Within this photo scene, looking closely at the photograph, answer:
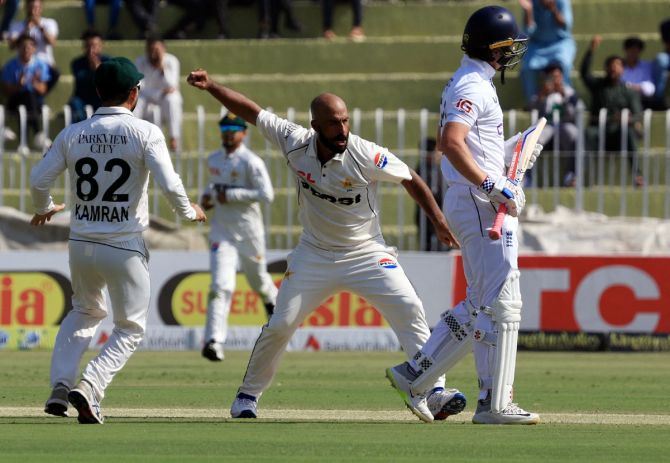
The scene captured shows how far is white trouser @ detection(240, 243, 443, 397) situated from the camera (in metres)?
9.27

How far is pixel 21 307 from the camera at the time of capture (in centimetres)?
1736

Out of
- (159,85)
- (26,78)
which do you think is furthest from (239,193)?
(26,78)

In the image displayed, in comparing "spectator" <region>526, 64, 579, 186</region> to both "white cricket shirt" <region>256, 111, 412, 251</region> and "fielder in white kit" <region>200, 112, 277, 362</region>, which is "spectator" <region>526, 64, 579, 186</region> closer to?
"fielder in white kit" <region>200, 112, 277, 362</region>

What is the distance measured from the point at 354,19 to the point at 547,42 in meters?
3.17

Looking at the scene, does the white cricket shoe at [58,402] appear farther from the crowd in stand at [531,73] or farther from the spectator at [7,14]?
the spectator at [7,14]

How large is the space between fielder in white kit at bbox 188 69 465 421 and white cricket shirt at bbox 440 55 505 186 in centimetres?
42

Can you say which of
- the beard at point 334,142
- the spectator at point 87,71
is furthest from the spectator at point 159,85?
the beard at point 334,142

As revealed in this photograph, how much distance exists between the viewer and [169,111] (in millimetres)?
20047

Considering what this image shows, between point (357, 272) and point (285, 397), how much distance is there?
2.13 metres

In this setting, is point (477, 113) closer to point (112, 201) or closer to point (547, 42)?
point (112, 201)

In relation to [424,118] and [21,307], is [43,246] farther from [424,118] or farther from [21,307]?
[424,118]

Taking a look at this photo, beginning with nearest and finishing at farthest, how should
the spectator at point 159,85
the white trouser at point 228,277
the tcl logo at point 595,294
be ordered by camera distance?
the white trouser at point 228,277, the tcl logo at point 595,294, the spectator at point 159,85

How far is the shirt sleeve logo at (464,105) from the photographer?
8.80 meters

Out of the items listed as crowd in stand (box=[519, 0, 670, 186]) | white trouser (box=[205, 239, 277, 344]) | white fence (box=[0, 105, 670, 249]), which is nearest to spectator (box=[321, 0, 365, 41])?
crowd in stand (box=[519, 0, 670, 186])
